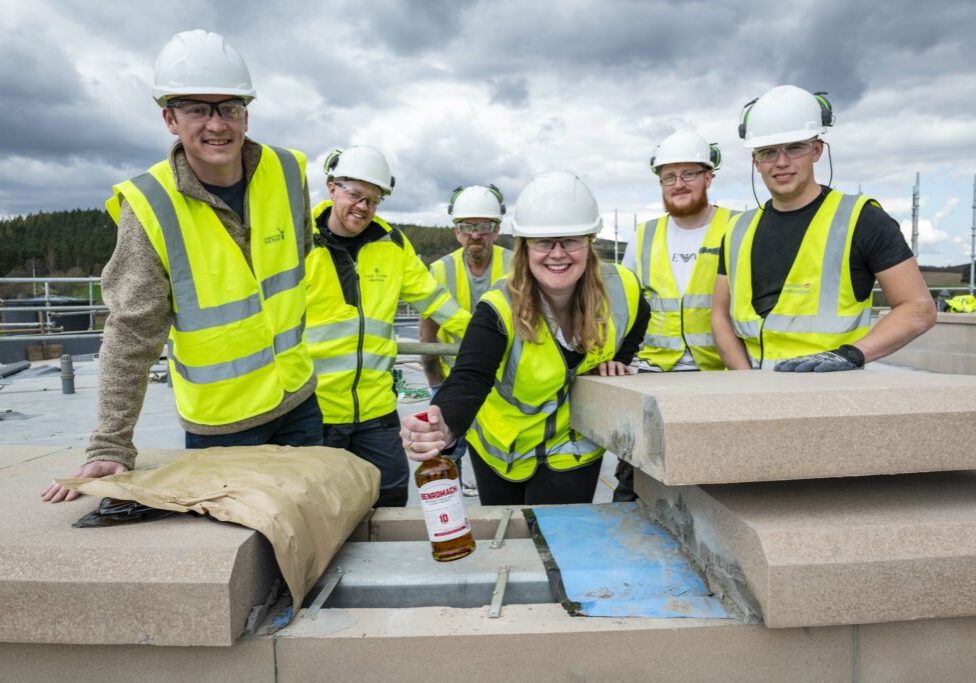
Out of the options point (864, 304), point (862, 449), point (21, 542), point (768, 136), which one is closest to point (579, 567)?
point (862, 449)

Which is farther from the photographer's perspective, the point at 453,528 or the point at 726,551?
the point at 453,528

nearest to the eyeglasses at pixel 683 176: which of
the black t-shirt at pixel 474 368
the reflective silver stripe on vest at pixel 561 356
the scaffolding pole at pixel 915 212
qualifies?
the reflective silver stripe on vest at pixel 561 356

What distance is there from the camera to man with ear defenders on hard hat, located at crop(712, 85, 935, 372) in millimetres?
2617

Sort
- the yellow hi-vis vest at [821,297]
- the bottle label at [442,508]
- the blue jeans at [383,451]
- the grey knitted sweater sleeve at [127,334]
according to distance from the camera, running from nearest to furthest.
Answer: the bottle label at [442,508]
the grey knitted sweater sleeve at [127,334]
the yellow hi-vis vest at [821,297]
the blue jeans at [383,451]

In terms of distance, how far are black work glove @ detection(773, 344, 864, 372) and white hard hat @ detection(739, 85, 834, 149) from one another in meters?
0.90

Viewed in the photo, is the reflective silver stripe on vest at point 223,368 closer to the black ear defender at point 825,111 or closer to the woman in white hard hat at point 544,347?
the woman in white hard hat at point 544,347

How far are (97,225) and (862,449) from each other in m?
72.1

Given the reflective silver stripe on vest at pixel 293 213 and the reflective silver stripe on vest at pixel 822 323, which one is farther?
the reflective silver stripe on vest at pixel 822 323

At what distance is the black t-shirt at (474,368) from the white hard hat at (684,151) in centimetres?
162

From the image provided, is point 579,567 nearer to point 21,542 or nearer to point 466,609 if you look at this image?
point 466,609

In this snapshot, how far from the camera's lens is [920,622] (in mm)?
1656

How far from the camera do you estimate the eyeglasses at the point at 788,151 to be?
2824 mm

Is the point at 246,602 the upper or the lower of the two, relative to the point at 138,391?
lower

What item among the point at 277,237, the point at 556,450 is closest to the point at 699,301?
the point at 556,450
